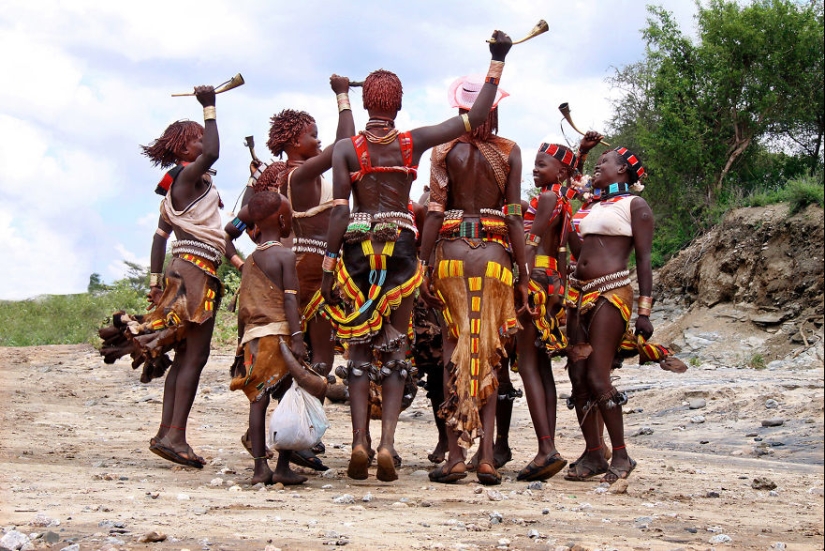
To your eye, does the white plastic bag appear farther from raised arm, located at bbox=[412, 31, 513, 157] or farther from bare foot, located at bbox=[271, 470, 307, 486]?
raised arm, located at bbox=[412, 31, 513, 157]

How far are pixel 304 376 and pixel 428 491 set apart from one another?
104cm

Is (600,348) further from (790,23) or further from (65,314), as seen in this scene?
(65,314)

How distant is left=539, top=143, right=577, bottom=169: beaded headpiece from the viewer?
734cm

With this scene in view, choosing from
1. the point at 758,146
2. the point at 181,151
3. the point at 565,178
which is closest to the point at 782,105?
the point at 758,146

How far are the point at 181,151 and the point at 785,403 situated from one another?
6.40 m

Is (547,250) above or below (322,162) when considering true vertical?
below

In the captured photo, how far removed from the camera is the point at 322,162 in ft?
23.0

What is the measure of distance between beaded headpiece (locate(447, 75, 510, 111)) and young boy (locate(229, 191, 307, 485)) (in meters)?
1.39

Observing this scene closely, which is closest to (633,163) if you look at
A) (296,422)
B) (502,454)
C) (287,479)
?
(502,454)

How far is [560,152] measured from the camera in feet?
24.1

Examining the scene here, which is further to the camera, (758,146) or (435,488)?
(758,146)

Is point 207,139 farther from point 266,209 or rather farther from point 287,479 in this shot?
point 287,479

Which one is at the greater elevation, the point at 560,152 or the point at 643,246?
the point at 560,152

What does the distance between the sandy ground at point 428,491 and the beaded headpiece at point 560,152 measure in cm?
236
